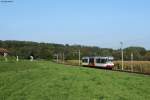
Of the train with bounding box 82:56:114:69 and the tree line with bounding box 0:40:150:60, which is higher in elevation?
the tree line with bounding box 0:40:150:60

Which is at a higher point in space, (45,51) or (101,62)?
(45,51)

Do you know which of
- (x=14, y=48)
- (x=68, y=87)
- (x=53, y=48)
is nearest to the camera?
(x=68, y=87)

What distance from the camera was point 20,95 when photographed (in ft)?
52.2

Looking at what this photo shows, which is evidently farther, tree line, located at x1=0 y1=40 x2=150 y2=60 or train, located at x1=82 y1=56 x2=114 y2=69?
tree line, located at x1=0 y1=40 x2=150 y2=60

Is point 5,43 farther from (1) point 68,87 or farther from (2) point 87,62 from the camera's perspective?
(1) point 68,87

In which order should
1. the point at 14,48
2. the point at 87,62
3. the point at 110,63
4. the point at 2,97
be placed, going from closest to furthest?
the point at 2,97
the point at 110,63
the point at 87,62
the point at 14,48

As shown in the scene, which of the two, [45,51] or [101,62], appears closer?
[101,62]

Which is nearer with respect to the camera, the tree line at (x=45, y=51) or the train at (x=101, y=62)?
the train at (x=101, y=62)

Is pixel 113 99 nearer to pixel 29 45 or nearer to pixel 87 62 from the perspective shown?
pixel 87 62

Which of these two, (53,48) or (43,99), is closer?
(43,99)

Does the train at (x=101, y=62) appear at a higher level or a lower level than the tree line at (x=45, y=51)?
lower

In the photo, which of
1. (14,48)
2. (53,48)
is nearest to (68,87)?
(14,48)

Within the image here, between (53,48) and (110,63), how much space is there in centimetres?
10644

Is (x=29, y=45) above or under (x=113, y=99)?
above
